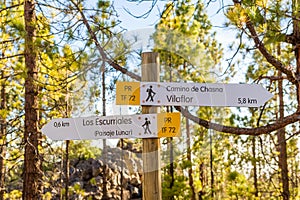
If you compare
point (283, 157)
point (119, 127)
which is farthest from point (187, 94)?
point (283, 157)

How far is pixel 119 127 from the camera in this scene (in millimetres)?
1942

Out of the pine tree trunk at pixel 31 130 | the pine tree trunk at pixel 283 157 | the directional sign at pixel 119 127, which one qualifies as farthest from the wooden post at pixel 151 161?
the pine tree trunk at pixel 283 157

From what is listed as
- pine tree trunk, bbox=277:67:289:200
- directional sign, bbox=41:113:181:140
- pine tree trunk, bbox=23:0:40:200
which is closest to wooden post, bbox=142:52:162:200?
directional sign, bbox=41:113:181:140

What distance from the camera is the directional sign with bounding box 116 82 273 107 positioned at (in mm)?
1929

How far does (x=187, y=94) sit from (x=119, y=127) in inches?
13.4

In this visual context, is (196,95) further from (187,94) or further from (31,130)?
(31,130)

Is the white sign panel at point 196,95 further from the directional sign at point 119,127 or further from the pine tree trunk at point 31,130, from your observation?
the pine tree trunk at point 31,130

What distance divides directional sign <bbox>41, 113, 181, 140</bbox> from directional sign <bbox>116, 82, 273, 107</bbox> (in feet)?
0.23

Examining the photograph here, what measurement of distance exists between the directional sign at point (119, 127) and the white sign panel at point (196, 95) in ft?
0.24

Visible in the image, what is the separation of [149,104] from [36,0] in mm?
2051

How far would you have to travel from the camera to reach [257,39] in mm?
2402

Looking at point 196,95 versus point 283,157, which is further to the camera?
point 283,157

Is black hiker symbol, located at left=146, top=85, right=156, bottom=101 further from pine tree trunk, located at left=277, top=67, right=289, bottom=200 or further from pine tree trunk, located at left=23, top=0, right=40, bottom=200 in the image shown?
pine tree trunk, located at left=277, top=67, right=289, bottom=200

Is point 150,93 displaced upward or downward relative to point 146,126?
upward
